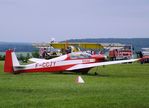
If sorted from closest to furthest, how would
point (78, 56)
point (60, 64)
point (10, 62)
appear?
Result: point (10, 62), point (60, 64), point (78, 56)

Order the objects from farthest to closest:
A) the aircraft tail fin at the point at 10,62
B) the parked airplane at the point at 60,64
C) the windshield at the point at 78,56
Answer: the windshield at the point at 78,56, the parked airplane at the point at 60,64, the aircraft tail fin at the point at 10,62

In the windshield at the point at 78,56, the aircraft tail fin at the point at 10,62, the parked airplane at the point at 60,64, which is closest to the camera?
the aircraft tail fin at the point at 10,62

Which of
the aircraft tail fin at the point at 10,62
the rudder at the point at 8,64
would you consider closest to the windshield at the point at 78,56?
the aircraft tail fin at the point at 10,62

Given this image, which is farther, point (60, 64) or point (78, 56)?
point (78, 56)

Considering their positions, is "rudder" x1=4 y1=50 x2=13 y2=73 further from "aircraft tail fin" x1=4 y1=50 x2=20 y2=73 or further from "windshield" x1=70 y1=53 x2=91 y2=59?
"windshield" x1=70 y1=53 x2=91 y2=59

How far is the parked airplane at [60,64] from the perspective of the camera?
25.3 metres

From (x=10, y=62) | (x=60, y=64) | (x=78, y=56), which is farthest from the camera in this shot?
(x=78, y=56)

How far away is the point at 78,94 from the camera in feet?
43.8

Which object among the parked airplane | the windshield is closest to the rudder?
the parked airplane

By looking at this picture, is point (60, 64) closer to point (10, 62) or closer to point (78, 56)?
point (78, 56)

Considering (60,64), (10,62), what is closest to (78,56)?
(60,64)

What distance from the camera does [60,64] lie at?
87.6ft

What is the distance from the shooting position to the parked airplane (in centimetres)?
2533

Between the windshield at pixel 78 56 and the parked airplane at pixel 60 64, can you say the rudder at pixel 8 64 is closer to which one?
the parked airplane at pixel 60 64
